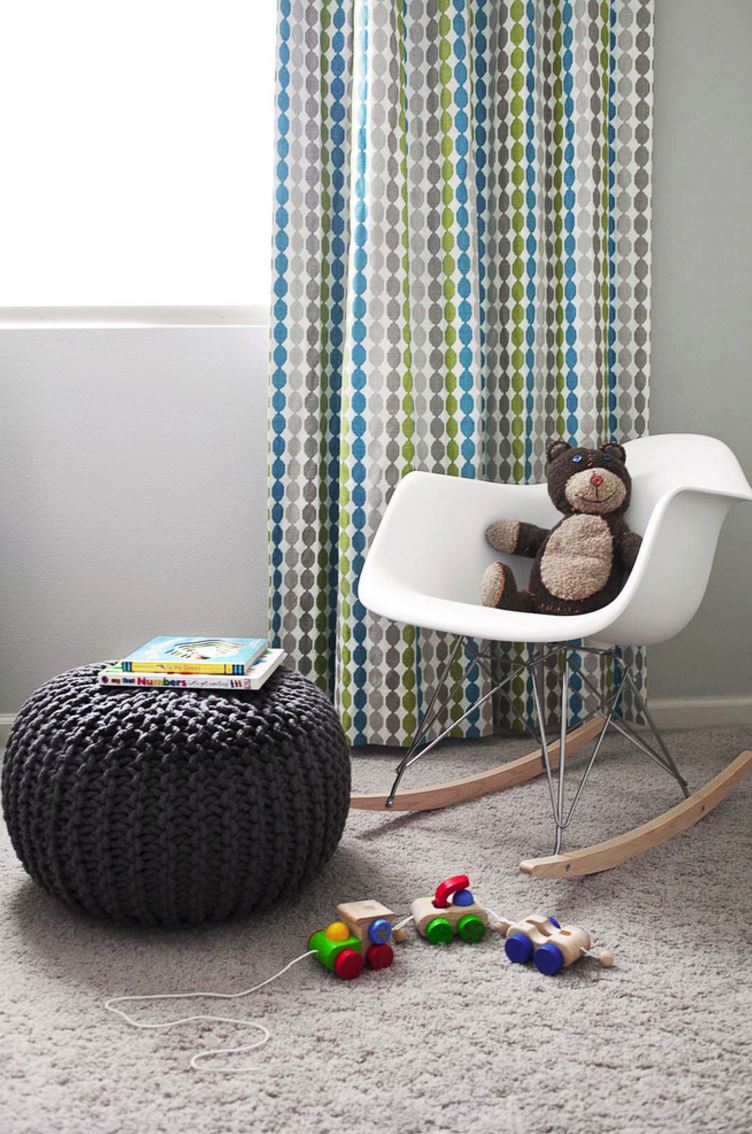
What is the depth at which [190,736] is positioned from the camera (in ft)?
4.34

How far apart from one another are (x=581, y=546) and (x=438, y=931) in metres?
0.90

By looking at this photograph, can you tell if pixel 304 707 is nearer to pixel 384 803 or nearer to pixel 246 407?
pixel 384 803

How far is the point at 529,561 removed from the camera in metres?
2.19

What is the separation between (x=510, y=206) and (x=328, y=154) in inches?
17.3

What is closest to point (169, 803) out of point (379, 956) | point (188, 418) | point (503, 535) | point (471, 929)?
point (379, 956)

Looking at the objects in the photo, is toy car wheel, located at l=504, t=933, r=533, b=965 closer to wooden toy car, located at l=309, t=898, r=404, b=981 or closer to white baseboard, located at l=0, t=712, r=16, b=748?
wooden toy car, located at l=309, t=898, r=404, b=981

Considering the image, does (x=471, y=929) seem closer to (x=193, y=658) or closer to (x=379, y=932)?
(x=379, y=932)

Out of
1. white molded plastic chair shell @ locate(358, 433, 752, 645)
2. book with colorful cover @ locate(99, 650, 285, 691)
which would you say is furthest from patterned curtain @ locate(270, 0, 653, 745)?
A: book with colorful cover @ locate(99, 650, 285, 691)

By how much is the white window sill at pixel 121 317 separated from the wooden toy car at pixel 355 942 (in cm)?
149

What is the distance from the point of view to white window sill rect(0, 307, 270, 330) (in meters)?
2.31

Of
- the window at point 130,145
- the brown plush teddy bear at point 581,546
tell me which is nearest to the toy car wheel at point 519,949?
the brown plush teddy bear at point 581,546

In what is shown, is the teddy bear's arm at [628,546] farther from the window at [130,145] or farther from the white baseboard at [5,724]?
the white baseboard at [5,724]

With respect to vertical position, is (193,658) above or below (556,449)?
below

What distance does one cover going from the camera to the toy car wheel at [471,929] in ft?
4.42
